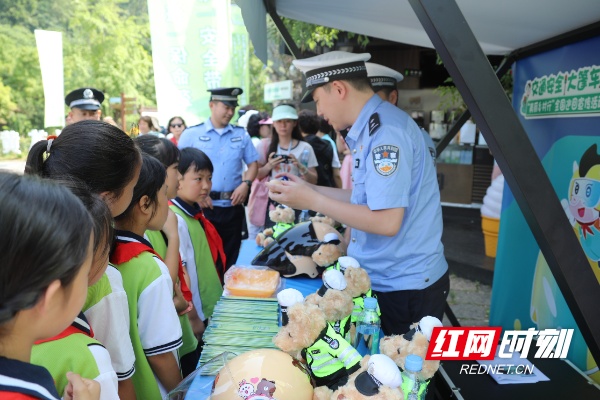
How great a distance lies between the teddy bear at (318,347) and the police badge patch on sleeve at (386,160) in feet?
2.42

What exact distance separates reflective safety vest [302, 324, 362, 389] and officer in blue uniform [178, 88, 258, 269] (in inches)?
119

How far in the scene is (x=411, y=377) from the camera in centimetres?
103

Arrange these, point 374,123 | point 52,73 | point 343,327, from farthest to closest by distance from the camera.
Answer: point 52,73 < point 374,123 < point 343,327

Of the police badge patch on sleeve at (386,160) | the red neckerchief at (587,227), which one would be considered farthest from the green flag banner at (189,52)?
the red neckerchief at (587,227)

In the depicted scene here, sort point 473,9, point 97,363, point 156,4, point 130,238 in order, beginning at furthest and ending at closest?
point 156,4, point 473,9, point 130,238, point 97,363

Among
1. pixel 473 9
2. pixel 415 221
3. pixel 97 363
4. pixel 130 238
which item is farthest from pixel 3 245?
pixel 473 9

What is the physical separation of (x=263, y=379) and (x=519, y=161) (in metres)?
0.80

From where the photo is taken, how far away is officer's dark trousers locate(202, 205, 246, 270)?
416 centimetres

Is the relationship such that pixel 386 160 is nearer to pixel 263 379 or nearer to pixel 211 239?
pixel 263 379

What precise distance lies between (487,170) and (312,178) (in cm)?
451

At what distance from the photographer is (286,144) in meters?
4.78

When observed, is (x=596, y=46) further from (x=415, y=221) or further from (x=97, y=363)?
(x=97, y=363)

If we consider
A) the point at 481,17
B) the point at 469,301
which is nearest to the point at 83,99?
the point at 481,17

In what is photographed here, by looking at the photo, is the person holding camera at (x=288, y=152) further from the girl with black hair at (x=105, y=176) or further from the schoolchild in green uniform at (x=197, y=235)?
the girl with black hair at (x=105, y=176)
